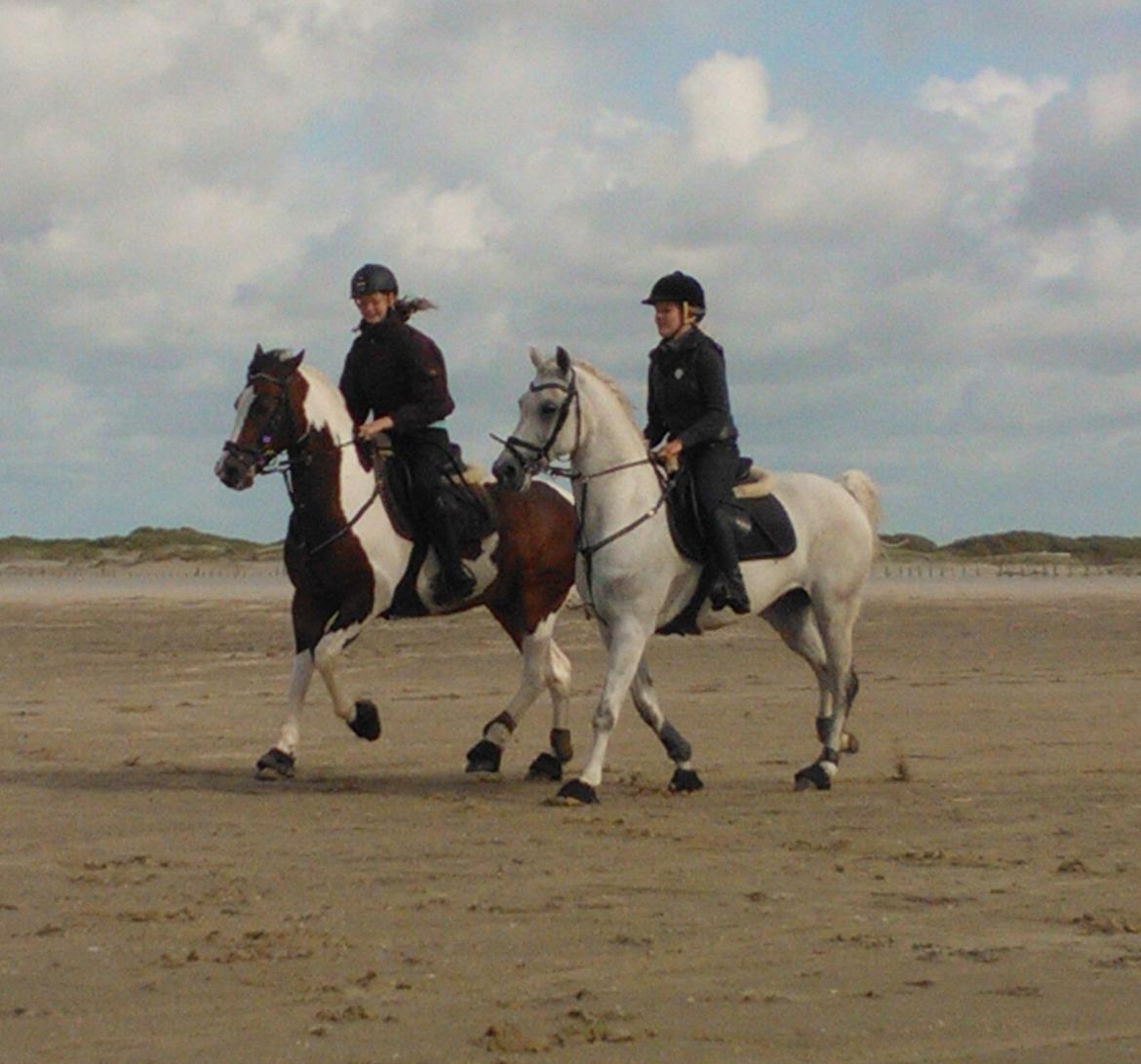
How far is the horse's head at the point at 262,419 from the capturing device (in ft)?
41.4

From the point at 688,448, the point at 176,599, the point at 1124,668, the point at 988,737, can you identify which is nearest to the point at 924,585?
the point at 176,599

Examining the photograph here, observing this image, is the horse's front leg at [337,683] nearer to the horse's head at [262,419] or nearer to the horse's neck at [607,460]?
the horse's head at [262,419]

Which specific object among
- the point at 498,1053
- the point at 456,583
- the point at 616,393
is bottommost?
the point at 498,1053

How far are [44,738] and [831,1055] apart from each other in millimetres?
10630

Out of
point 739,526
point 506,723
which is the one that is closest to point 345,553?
point 506,723

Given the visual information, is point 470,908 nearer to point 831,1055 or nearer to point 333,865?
point 333,865

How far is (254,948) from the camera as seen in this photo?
757cm

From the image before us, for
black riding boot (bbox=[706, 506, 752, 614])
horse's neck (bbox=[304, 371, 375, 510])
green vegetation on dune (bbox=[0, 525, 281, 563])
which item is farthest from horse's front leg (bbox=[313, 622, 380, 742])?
green vegetation on dune (bbox=[0, 525, 281, 563])

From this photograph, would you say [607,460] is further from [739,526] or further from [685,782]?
[685,782]

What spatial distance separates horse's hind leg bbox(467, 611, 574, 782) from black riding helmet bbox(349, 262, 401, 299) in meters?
2.28

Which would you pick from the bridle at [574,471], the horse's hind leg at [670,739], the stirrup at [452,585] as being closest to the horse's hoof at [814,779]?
the horse's hind leg at [670,739]

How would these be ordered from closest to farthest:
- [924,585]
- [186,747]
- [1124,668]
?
1. [186,747]
2. [1124,668]
3. [924,585]

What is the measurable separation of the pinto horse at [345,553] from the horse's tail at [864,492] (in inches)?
77.2

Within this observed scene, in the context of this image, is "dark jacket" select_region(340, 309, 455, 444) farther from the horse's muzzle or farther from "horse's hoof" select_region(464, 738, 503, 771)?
"horse's hoof" select_region(464, 738, 503, 771)
